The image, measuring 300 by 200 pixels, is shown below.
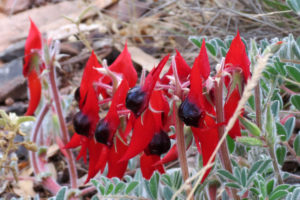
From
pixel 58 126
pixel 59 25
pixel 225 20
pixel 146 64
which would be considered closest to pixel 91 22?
pixel 59 25

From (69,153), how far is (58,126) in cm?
12

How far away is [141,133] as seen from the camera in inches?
38.4

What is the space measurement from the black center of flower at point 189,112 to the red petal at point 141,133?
115 mm

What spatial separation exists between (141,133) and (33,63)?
2.37 feet

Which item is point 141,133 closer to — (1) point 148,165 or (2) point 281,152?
(1) point 148,165

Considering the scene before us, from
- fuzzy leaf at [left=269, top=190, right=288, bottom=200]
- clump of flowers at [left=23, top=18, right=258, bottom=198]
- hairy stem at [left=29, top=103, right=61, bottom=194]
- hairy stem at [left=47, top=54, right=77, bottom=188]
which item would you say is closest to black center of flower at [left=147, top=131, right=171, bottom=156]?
clump of flowers at [left=23, top=18, right=258, bottom=198]

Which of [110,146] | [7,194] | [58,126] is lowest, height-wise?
[7,194]

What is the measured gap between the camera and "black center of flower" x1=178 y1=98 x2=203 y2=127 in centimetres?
86

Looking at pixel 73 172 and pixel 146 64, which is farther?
pixel 146 64

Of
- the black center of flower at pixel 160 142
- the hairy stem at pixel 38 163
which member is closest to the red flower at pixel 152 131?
the black center of flower at pixel 160 142

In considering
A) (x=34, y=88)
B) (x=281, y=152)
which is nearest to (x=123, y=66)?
(x=281, y=152)

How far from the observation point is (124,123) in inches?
41.8

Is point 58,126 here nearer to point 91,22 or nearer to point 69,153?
point 69,153

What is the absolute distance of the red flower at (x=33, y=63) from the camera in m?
1.55
